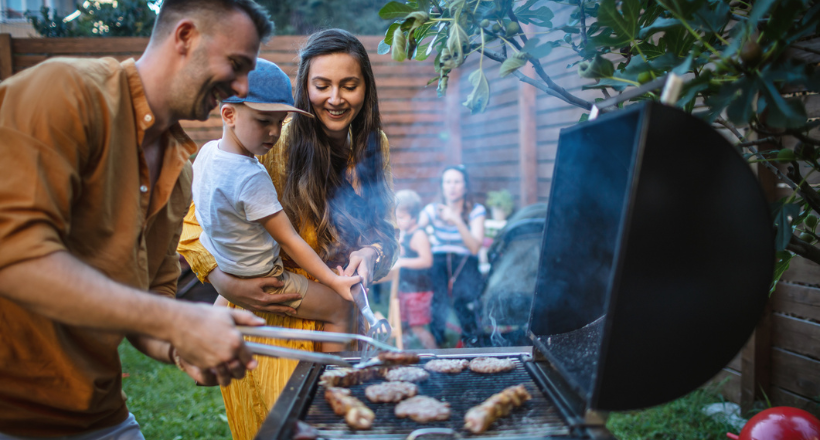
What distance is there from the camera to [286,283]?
2334mm

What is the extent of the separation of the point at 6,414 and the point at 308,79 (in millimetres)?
1767

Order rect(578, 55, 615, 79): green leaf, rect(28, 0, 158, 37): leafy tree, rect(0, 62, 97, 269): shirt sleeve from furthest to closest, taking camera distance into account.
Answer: rect(28, 0, 158, 37): leafy tree → rect(578, 55, 615, 79): green leaf → rect(0, 62, 97, 269): shirt sleeve

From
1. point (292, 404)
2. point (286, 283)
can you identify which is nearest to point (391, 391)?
point (292, 404)

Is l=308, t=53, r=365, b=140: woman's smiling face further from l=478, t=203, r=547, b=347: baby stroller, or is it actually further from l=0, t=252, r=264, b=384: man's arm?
l=478, t=203, r=547, b=347: baby stroller

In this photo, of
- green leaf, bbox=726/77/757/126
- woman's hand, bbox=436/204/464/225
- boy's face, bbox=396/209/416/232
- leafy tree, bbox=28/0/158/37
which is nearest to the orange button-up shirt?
green leaf, bbox=726/77/757/126

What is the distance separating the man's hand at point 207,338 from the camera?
120cm

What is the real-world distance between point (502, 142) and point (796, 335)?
16.3 ft

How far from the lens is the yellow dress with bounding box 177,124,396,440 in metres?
2.33

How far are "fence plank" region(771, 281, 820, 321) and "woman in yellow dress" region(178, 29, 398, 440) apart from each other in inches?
105

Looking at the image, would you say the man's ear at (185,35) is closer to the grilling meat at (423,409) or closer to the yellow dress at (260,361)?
the yellow dress at (260,361)

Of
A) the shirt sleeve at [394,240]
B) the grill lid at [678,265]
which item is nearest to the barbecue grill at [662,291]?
the grill lid at [678,265]

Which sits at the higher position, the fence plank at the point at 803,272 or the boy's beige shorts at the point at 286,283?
the boy's beige shorts at the point at 286,283

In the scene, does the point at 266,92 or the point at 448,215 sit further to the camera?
the point at 448,215

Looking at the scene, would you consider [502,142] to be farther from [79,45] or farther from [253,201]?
[79,45]
